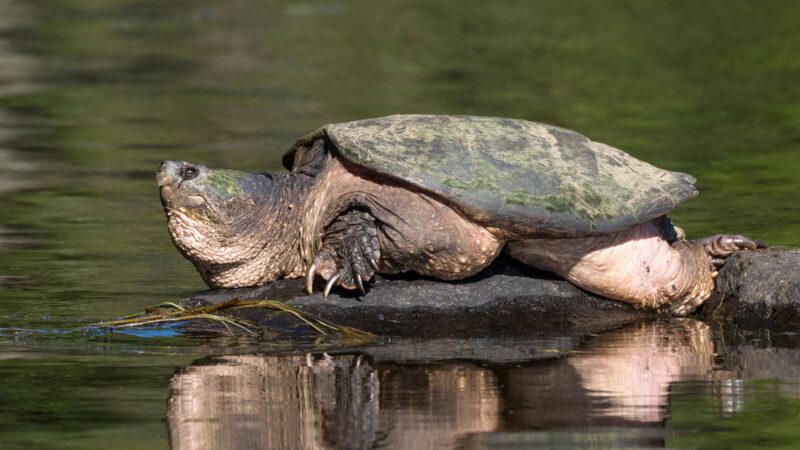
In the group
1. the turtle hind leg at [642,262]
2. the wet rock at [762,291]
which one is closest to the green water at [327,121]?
the wet rock at [762,291]

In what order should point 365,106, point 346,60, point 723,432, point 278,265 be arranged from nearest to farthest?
1. point 723,432
2. point 278,265
3. point 365,106
4. point 346,60

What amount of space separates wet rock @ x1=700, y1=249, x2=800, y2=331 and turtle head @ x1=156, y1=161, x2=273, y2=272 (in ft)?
6.78

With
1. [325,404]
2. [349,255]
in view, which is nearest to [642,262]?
[349,255]

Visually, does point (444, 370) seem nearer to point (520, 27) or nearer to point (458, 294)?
point (458, 294)

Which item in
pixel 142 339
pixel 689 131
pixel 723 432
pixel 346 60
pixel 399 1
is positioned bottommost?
pixel 723 432

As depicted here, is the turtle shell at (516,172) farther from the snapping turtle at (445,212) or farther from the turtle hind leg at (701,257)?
the turtle hind leg at (701,257)

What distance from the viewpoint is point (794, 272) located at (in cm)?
651

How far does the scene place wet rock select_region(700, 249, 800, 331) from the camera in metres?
6.48

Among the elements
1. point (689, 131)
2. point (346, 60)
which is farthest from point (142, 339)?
point (346, 60)

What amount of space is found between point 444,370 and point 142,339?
1.34 meters

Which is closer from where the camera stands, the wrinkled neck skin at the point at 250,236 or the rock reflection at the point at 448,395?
the rock reflection at the point at 448,395

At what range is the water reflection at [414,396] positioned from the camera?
472 centimetres

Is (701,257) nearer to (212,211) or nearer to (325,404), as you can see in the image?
(212,211)

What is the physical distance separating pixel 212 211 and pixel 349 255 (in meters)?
0.71
